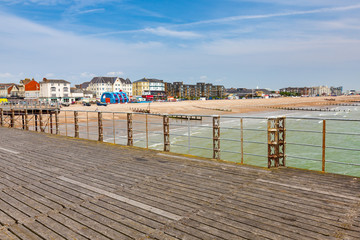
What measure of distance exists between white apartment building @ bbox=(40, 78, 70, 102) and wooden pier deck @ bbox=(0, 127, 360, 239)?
361 feet

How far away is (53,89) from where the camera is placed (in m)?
110

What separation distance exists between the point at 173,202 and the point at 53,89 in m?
117

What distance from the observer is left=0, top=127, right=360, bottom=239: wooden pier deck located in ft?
14.1

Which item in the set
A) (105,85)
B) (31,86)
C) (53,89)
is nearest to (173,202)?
(31,86)

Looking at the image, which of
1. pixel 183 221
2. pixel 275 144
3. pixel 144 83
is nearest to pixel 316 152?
pixel 275 144

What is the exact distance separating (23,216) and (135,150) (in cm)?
602

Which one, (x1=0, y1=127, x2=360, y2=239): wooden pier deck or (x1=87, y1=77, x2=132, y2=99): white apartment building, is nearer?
(x1=0, y1=127, x2=360, y2=239): wooden pier deck

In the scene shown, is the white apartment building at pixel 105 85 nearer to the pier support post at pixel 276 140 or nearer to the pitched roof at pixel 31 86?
the pitched roof at pixel 31 86

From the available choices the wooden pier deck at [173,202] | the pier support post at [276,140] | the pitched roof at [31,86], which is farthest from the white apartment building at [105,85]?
the pier support post at [276,140]

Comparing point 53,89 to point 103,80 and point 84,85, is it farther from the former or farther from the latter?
point 84,85

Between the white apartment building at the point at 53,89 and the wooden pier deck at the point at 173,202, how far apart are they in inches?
4331

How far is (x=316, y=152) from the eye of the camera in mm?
23938

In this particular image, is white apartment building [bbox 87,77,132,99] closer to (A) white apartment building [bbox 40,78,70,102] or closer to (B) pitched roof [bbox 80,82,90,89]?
(B) pitched roof [bbox 80,82,90,89]

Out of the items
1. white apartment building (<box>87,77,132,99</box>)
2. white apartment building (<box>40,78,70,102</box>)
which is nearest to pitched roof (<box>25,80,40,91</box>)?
white apartment building (<box>40,78,70,102</box>)
